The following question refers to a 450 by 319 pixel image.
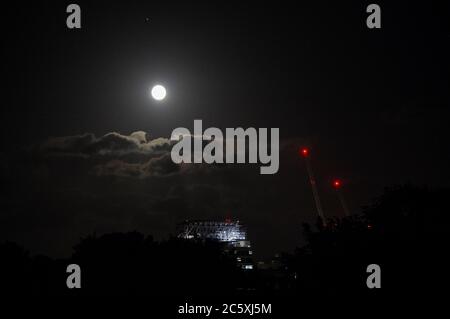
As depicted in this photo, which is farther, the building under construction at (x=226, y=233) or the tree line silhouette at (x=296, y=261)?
the building under construction at (x=226, y=233)

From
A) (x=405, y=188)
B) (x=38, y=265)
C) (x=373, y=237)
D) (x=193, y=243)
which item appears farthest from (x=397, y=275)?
(x=38, y=265)

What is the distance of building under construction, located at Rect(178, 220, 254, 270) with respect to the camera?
127875 mm

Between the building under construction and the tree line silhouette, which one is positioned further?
the building under construction

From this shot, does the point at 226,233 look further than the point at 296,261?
Yes

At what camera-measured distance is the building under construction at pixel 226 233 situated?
420 ft

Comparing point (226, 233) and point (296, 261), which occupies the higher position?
point (296, 261)

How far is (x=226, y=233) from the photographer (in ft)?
462
